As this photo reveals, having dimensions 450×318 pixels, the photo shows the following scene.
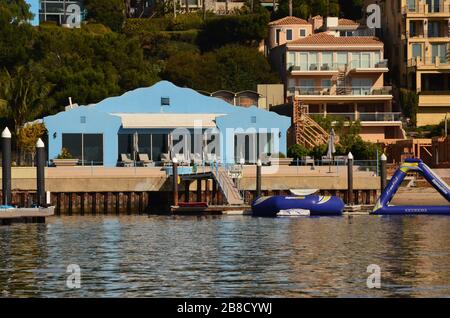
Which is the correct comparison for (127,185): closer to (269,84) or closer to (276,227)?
(276,227)

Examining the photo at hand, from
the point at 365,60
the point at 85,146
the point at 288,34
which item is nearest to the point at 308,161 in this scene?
the point at 85,146

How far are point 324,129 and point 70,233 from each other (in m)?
Answer: 41.5

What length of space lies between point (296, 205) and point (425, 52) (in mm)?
48052

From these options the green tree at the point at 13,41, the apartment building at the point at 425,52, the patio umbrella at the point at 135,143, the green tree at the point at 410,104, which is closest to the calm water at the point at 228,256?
the patio umbrella at the point at 135,143

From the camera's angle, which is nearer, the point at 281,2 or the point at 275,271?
the point at 275,271

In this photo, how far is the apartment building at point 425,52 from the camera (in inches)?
4203

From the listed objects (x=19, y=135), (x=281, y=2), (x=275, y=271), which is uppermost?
(x=281, y=2)

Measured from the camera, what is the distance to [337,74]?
10544cm

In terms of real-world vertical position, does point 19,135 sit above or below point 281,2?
below

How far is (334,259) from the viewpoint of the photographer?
42.8 meters

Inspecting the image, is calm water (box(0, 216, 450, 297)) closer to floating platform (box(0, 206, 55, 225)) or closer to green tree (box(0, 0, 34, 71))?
floating platform (box(0, 206, 55, 225))

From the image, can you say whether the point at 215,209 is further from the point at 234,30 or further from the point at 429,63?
the point at 234,30

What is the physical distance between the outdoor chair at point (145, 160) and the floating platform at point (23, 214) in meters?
15.7

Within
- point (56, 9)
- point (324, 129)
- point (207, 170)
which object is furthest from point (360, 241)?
point (56, 9)
